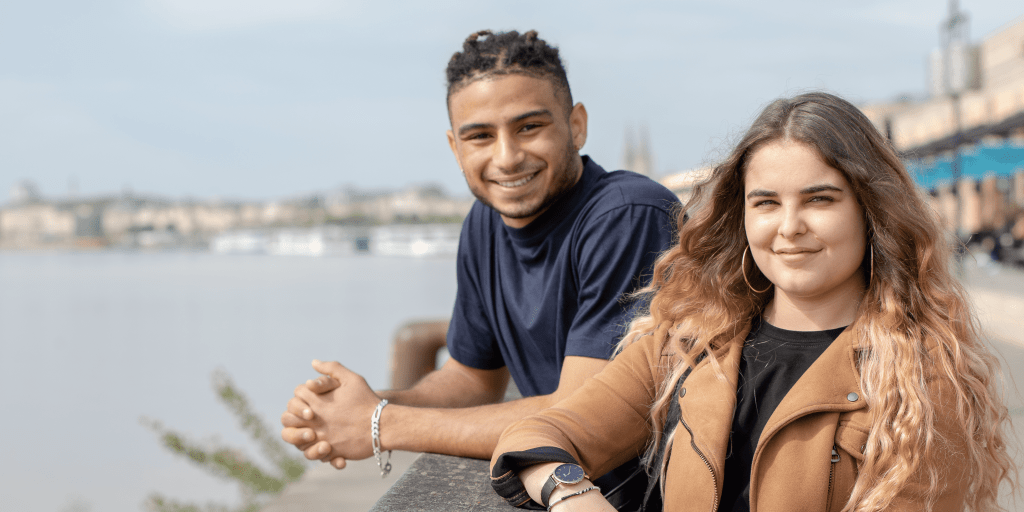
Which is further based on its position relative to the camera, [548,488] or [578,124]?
[578,124]

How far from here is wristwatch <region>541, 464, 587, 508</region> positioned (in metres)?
1.37

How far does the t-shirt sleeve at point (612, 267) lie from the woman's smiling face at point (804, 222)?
1.67 ft

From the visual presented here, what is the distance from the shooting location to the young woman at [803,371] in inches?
48.6

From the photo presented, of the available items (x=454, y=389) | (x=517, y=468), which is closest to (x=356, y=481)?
(x=454, y=389)

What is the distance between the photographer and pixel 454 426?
79.5 inches

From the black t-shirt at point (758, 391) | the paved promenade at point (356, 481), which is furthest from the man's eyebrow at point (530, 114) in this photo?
the paved promenade at point (356, 481)

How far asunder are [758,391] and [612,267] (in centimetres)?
60

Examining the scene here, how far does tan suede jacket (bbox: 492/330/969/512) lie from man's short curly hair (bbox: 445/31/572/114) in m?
0.96

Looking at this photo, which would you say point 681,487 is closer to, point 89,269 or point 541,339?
point 541,339

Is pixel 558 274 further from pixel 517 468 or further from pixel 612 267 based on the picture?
pixel 517 468

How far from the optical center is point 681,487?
1369 mm

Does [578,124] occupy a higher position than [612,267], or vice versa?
[578,124]

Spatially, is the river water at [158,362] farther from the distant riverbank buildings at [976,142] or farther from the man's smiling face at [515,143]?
the distant riverbank buildings at [976,142]

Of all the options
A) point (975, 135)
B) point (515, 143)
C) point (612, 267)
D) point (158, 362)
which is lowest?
point (158, 362)
